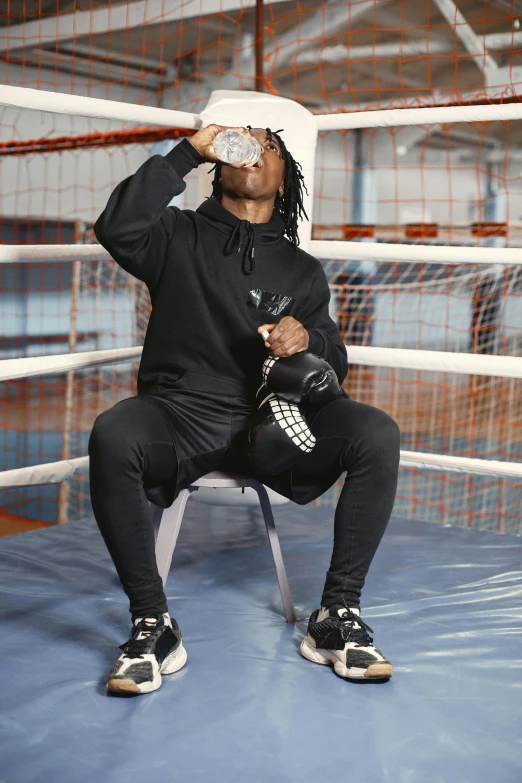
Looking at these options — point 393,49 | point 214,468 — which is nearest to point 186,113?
point 214,468

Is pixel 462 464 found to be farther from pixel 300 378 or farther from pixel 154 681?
pixel 154 681

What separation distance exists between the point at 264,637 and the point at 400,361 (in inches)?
29.9

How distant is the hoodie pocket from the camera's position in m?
1.67

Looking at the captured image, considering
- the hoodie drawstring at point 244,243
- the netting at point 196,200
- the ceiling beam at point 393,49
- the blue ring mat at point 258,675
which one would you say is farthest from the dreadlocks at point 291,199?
the ceiling beam at point 393,49

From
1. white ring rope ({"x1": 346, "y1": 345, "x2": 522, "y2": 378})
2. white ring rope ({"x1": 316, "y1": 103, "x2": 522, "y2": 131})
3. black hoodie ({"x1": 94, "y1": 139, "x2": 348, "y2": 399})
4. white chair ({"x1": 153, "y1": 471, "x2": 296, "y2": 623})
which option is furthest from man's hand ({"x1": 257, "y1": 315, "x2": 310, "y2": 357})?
white ring rope ({"x1": 316, "y1": 103, "x2": 522, "y2": 131})

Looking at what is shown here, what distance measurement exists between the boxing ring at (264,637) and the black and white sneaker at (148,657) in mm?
22

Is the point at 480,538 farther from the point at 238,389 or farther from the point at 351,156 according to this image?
the point at 351,156

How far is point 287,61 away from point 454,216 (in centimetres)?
563

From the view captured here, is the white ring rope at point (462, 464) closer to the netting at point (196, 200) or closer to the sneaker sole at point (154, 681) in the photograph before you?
the sneaker sole at point (154, 681)

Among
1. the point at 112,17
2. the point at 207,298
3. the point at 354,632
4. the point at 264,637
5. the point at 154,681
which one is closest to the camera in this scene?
the point at 154,681

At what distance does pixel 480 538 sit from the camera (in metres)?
2.21

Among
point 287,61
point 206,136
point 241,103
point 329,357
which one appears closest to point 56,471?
point 329,357

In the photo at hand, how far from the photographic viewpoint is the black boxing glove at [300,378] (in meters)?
1.51

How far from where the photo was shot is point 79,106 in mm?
1764
